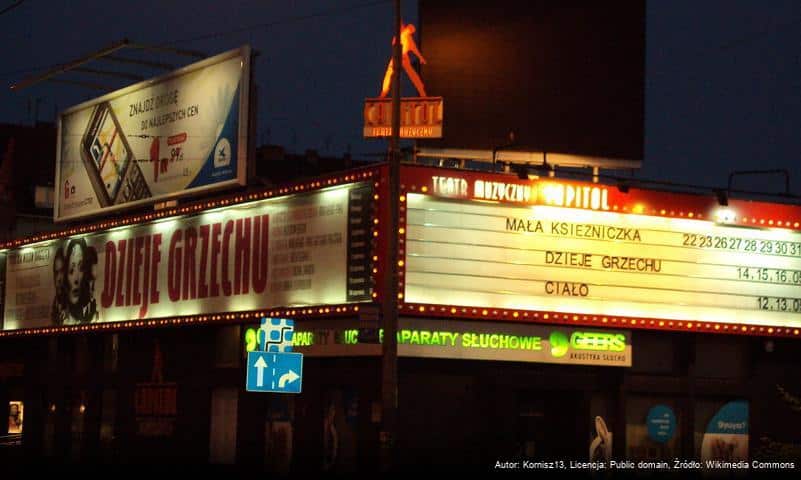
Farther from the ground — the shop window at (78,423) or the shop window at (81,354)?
the shop window at (81,354)

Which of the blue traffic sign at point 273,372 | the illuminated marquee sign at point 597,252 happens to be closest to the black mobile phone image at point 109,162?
the illuminated marquee sign at point 597,252

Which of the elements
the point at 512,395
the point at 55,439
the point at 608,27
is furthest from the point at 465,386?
the point at 55,439

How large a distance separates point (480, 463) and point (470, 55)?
30.2ft

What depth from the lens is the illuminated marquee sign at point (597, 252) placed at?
25922mm

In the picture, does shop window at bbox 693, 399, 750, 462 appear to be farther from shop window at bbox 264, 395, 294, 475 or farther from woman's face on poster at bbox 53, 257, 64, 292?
woman's face on poster at bbox 53, 257, 64, 292

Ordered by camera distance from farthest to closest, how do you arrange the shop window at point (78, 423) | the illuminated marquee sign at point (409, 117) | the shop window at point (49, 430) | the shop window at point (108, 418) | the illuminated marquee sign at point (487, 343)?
1. the shop window at point (49, 430)
2. the shop window at point (78, 423)
3. the shop window at point (108, 418)
4. the illuminated marquee sign at point (409, 117)
5. the illuminated marquee sign at point (487, 343)

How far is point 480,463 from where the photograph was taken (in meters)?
27.0

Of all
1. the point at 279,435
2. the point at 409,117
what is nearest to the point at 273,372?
the point at 279,435

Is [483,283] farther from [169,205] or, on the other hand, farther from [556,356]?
[169,205]

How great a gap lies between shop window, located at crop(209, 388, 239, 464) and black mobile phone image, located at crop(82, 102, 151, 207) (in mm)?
6303

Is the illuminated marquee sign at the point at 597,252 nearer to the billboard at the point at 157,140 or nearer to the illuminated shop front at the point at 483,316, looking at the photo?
the illuminated shop front at the point at 483,316

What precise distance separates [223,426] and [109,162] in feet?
32.1

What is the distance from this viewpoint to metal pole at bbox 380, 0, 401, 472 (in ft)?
75.2

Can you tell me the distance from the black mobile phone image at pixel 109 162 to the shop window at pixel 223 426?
6303 millimetres
